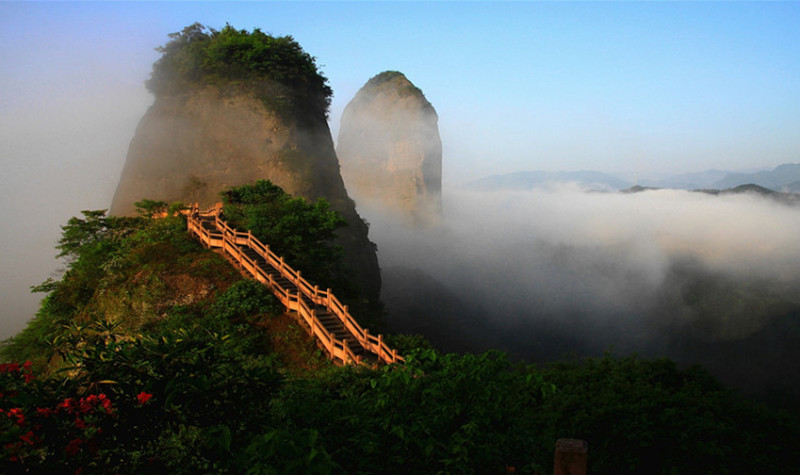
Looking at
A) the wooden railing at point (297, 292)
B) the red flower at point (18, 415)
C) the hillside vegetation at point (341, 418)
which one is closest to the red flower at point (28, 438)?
the hillside vegetation at point (341, 418)

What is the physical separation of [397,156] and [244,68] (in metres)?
38.6

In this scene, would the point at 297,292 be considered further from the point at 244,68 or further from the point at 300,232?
the point at 244,68

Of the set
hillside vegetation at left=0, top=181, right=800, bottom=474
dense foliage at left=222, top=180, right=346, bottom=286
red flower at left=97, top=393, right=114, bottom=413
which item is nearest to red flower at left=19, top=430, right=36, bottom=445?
hillside vegetation at left=0, top=181, right=800, bottom=474

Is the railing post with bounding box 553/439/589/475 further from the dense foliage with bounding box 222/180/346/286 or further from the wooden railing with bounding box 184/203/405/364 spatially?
the dense foliage with bounding box 222/180/346/286

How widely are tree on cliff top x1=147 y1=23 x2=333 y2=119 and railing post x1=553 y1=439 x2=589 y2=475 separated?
41.9 m

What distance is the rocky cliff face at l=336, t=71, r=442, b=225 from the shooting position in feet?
262

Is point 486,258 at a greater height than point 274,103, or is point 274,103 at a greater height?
point 274,103

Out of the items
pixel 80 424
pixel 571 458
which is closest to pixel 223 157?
pixel 80 424

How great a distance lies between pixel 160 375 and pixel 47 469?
1.73 meters

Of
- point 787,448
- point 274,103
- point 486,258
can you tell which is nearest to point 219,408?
point 787,448

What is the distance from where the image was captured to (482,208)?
130375 millimetres

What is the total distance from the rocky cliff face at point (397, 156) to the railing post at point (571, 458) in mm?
75113

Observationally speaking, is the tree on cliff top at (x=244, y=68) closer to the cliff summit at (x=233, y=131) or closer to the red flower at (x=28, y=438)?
the cliff summit at (x=233, y=131)

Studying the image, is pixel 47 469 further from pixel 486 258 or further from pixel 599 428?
pixel 486 258
